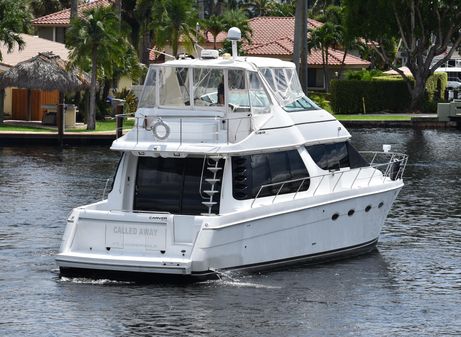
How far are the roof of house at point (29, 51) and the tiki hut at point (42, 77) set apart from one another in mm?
4436

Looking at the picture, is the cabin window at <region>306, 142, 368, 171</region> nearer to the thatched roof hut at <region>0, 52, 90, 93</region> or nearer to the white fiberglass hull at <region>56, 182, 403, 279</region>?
the white fiberglass hull at <region>56, 182, 403, 279</region>

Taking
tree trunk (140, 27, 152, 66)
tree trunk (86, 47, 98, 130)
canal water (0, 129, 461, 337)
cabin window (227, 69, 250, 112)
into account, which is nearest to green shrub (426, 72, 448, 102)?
tree trunk (140, 27, 152, 66)

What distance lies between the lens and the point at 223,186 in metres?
24.0

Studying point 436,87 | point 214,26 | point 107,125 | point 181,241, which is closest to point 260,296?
point 181,241

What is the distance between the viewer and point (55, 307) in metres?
22.3

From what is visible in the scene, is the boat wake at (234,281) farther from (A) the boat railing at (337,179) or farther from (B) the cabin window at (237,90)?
(B) the cabin window at (237,90)

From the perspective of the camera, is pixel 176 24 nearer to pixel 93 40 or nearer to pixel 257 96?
pixel 93 40

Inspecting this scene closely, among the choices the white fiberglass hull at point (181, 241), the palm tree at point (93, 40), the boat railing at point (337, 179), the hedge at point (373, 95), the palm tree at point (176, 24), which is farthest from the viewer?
the hedge at point (373, 95)

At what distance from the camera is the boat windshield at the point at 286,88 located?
26.3m

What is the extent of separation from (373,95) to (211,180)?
57116mm

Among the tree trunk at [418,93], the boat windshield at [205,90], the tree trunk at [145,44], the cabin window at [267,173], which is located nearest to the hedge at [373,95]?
the tree trunk at [418,93]

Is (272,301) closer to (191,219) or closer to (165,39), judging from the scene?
(191,219)

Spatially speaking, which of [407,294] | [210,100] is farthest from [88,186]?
[407,294]

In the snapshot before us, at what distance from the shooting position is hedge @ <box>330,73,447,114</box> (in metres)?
78.6
